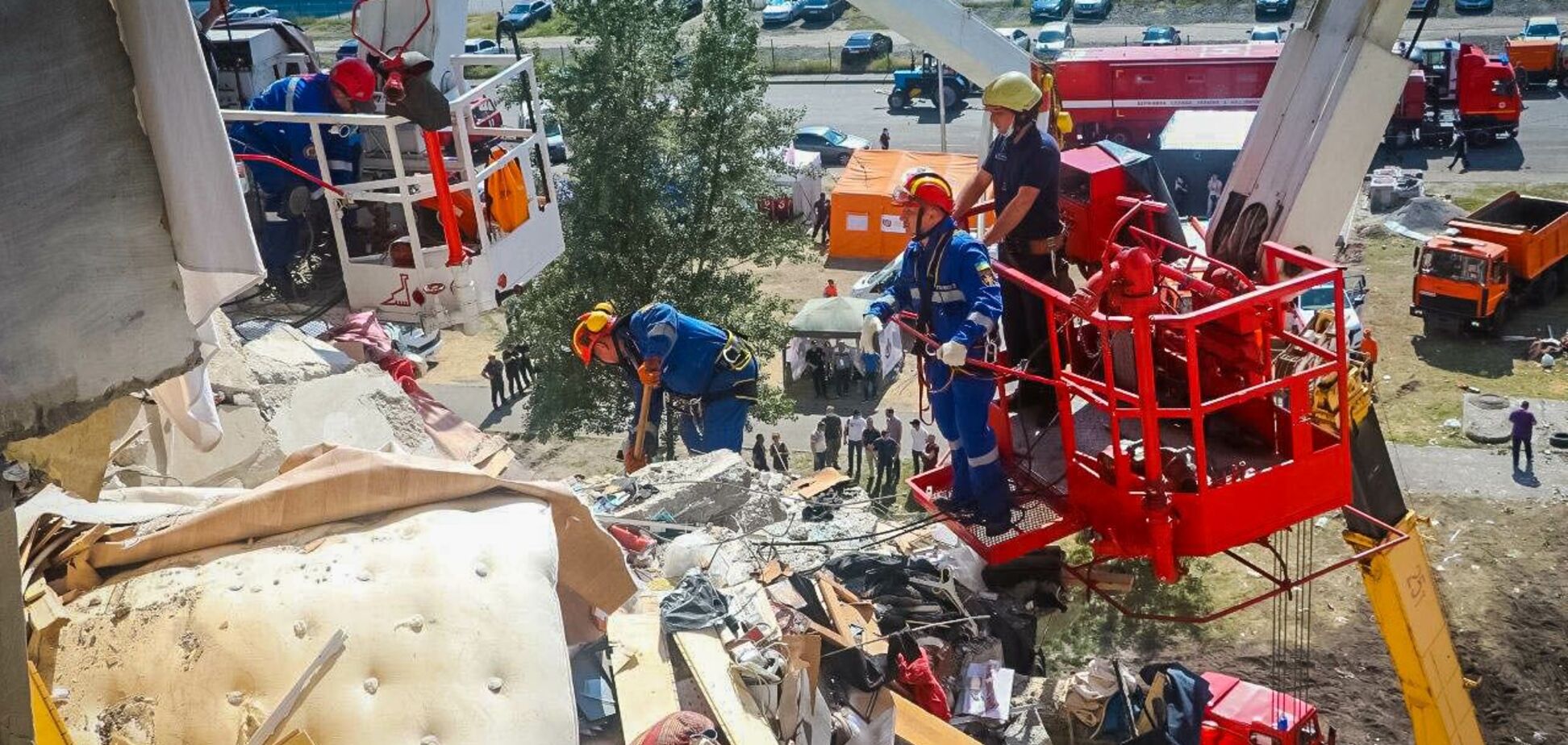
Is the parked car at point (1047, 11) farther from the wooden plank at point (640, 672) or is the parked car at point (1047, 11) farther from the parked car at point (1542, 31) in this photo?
the wooden plank at point (640, 672)

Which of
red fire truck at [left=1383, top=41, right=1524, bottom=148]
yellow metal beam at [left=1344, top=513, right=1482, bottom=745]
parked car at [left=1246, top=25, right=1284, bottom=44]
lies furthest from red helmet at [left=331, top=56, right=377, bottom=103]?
parked car at [left=1246, top=25, right=1284, bottom=44]

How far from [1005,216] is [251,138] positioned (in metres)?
5.73

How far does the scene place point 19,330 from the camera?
11.1 feet

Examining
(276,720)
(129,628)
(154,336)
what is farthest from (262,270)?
(129,628)

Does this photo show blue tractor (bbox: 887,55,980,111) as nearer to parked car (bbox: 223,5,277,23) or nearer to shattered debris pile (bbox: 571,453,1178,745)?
parked car (bbox: 223,5,277,23)

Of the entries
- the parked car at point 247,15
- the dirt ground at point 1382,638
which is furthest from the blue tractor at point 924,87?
the dirt ground at point 1382,638

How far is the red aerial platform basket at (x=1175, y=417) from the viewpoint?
6.91 metres

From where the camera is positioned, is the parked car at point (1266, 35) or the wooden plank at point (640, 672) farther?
the parked car at point (1266, 35)

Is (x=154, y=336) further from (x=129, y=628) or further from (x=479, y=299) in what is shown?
(x=479, y=299)

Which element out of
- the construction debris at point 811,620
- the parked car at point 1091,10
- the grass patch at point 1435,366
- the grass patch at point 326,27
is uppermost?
the grass patch at point 326,27

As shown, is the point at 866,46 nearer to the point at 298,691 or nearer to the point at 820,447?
the point at 820,447

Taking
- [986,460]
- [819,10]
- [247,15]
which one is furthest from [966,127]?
[986,460]

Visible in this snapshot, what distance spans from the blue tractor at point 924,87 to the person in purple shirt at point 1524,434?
20.5m

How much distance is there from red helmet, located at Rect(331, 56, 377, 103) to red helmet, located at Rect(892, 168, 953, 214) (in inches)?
164
